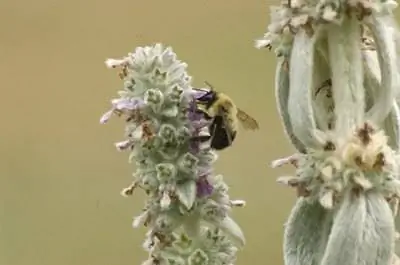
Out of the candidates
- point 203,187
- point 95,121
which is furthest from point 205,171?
point 95,121

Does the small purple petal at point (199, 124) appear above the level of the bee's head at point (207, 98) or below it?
below

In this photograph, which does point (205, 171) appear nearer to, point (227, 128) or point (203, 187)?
point (203, 187)

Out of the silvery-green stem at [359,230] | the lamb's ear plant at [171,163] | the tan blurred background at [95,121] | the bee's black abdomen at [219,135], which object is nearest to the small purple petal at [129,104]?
the lamb's ear plant at [171,163]

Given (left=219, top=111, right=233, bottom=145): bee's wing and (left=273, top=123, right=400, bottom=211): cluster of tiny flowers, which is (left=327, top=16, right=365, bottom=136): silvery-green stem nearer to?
(left=273, top=123, right=400, bottom=211): cluster of tiny flowers

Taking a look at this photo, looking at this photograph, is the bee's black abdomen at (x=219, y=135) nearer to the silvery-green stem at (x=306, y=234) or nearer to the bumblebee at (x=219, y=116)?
the bumblebee at (x=219, y=116)

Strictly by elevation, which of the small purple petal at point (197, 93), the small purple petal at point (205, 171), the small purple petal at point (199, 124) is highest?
the small purple petal at point (197, 93)

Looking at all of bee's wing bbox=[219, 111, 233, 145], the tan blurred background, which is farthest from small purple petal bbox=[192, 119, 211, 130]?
the tan blurred background
